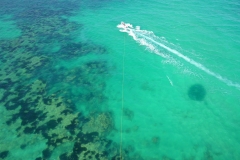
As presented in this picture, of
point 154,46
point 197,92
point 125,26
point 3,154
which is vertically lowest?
point 3,154

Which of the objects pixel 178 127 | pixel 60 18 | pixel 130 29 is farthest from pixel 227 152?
pixel 60 18

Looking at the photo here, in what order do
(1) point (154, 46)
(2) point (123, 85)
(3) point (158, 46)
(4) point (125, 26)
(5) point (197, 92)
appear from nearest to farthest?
(5) point (197, 92)
(2) point (123, 85)
(3) point (158, 46)
(1) point (154, 46)
(4) point (125, 26)

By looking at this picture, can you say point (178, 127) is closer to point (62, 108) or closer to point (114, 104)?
point (114, 104)

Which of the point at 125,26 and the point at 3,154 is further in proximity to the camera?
the point at 125,26

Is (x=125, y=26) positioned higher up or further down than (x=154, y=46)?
higher up

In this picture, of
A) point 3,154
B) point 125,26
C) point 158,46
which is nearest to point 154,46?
point 158,46

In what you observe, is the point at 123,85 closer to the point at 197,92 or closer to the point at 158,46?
the point at 197,92

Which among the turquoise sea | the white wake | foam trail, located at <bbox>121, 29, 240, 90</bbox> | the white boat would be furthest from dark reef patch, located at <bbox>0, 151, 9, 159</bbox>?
the white boat
